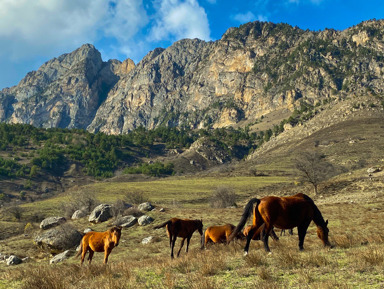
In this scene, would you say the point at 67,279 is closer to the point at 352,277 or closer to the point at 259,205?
the point at 259,205

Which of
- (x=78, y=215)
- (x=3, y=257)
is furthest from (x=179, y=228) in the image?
(x=78, y=215)

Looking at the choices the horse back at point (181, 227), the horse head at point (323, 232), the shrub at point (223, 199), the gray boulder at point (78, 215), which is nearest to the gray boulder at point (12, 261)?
the gray boulder at point (78, 215)

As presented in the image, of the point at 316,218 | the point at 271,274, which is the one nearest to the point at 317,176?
the point at 316,218

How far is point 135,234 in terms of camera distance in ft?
87.6

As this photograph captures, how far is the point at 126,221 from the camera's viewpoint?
98.2ft

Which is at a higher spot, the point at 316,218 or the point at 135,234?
the point at 316,218

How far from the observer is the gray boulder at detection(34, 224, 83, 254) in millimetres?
23766

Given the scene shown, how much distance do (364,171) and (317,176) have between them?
31.1 feet

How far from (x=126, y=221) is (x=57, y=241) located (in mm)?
7572

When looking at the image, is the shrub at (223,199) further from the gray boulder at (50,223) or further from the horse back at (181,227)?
the horse back at (181,227)

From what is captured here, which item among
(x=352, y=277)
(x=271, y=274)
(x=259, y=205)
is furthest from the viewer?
(x=259, y=205)

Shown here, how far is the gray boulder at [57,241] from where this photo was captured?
23766mm

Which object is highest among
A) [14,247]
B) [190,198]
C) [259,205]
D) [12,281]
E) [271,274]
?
[259,205]

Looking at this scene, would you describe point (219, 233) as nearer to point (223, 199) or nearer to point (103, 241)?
point (103, 241)
